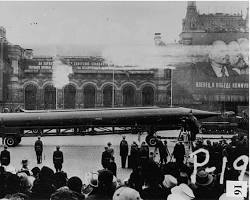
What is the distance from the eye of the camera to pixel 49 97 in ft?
72.7

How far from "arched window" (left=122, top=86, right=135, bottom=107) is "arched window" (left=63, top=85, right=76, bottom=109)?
3480 millimetres

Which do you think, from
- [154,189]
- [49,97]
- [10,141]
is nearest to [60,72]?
[49,97]

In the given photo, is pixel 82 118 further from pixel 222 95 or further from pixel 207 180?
pixel 207 180

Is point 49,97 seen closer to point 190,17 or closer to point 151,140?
point 151,140

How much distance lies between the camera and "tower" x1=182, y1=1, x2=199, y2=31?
11.8 meters

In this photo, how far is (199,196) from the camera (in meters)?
6.27

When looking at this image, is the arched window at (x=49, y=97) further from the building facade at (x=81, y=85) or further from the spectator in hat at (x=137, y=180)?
the spectator in hat at (x=137, y=180)

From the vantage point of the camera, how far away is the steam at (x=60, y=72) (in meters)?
22.0

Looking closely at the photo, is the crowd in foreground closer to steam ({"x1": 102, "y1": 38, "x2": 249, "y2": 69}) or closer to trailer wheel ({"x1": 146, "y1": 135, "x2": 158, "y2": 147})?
trailer wheel ({"x1": 146, "y1": 135, "x2": 158, "y2": 147})

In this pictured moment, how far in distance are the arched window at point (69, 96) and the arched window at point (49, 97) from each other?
827 mm

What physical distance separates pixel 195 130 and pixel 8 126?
972cm

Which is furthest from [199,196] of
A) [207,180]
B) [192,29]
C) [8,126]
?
[8,126]

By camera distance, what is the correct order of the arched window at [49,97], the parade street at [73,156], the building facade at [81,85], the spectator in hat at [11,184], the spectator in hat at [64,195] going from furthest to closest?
the arched window at [49,97], the building facade at [81,85], the parade street at [73,156], the spectator in hat at [11,184], the spectator in hat at [64,195]

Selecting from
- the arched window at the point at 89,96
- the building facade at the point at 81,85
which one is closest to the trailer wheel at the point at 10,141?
the building facade at the point at 81,85
